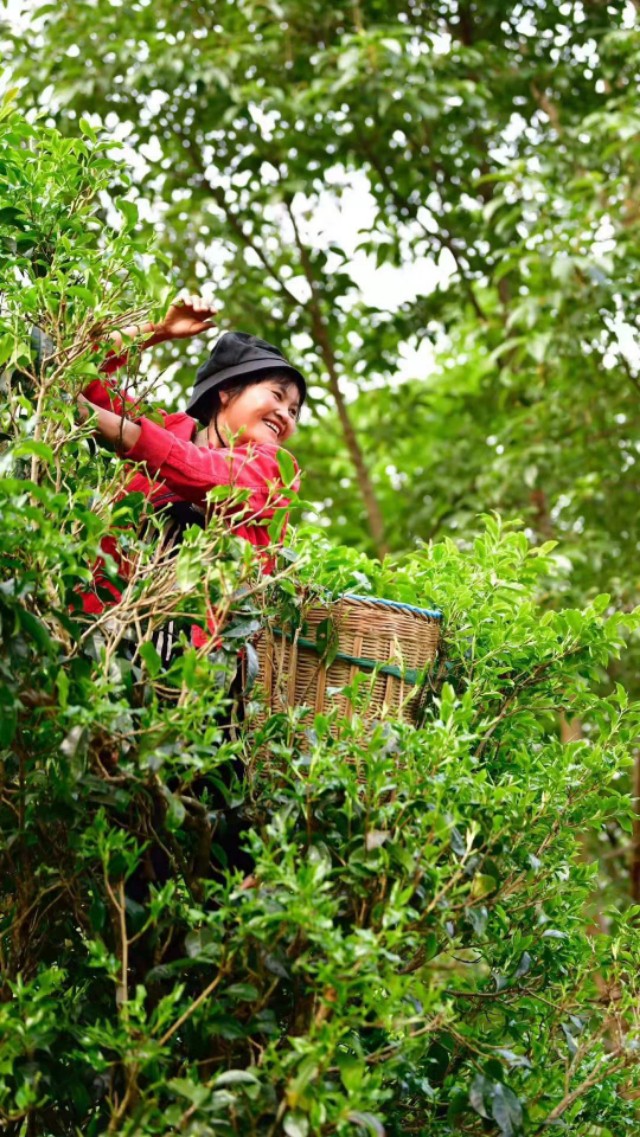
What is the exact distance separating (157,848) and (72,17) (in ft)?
16.7

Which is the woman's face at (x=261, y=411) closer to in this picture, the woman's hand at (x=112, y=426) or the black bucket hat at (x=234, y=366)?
the black bucket hat at (x=234, y=366)

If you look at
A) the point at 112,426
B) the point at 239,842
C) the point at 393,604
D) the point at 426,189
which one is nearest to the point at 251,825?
the point at 239,842

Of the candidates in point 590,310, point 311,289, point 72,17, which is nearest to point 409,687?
point 590,310

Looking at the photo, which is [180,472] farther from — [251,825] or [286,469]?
[251,825]

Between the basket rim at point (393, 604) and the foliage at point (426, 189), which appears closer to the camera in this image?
the basket rim at point (393, 604)

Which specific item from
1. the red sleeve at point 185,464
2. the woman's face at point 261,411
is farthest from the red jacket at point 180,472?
the woman's face at point 261,411

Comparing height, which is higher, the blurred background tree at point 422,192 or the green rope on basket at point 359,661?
the blurred background tree at point 422,192

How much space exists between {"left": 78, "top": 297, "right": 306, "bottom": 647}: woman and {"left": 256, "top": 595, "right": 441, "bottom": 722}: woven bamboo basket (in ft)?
0.47

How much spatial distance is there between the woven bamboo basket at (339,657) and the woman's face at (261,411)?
2.35 ft

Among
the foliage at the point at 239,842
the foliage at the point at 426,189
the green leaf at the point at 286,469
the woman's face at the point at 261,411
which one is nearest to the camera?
the foliage at the point at 239,842

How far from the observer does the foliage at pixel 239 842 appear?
6.77 ft

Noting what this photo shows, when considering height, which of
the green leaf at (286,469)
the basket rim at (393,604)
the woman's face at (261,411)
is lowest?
the basket rim at (393,604)

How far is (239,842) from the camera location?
8.18 feet

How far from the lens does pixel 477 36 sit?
698 centimetres
